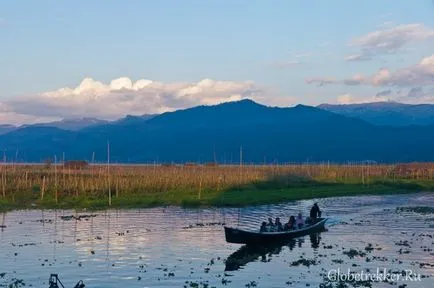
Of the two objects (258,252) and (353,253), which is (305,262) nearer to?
(353,253)

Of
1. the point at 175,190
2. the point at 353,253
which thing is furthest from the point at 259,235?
the point at 175,190

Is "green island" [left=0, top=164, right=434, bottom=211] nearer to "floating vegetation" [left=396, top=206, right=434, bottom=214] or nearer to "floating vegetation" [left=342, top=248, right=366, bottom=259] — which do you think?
"floating vegetation" [left=396, top=206, right=434, bottom=214]

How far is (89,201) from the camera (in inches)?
1969

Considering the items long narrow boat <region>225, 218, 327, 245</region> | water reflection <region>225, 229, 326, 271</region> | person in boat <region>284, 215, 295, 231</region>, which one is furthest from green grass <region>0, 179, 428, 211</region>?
water reflection <region>225, 229, 326, 271</region>

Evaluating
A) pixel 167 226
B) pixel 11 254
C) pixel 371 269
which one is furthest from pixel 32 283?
pixel 167 226

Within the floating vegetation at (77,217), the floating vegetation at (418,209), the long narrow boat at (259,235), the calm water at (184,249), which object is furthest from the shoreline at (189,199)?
the long narrow boat at (259,235)

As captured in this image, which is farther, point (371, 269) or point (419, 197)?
point (419, 197)

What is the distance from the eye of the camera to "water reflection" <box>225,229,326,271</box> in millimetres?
24702

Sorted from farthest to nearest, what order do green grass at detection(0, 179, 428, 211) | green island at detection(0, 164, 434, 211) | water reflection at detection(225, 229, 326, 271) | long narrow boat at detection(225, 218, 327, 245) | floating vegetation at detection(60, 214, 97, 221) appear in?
1. green island at detection(0, 164, 434, 211)
2. green grass at detection(0, 179, 428, 211)
3. floating vegetation at detection(60, 214, 97, 221)
4. long narrow boat at detection(225, 218, 327, 245)
5. water reflection at detection(225, 229, 326, 271)

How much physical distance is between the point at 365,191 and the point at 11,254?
45.0 meters

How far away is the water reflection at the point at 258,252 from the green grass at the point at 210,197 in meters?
18.8

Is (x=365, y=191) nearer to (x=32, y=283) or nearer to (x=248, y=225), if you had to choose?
(x=248, y=225)

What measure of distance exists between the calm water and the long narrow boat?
51 centimetres

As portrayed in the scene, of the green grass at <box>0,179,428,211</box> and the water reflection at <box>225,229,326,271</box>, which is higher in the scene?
the green grass at <box>0,179,428,211</box>
